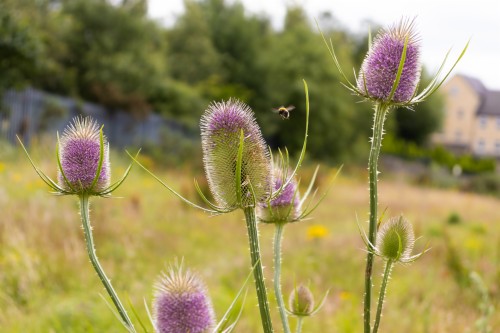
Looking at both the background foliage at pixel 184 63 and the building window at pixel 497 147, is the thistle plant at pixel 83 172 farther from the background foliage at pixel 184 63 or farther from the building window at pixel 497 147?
the building window at pixel 497 147

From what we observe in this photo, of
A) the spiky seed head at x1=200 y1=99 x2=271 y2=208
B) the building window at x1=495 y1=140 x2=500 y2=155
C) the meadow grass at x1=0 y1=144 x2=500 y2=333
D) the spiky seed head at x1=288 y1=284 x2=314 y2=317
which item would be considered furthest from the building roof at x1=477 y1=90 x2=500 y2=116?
the spiky seed head at x1=200 y1=99 x2=271 y2=208

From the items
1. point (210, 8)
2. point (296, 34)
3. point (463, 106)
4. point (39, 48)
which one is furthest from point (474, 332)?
point (463, 106)

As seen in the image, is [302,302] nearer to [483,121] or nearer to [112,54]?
[112,54]

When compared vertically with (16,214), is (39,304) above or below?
below

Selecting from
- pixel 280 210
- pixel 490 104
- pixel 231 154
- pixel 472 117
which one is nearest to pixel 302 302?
pixel 280 210

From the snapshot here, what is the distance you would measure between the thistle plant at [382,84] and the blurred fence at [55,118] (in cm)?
1182

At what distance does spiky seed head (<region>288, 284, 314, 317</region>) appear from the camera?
1.50 metres

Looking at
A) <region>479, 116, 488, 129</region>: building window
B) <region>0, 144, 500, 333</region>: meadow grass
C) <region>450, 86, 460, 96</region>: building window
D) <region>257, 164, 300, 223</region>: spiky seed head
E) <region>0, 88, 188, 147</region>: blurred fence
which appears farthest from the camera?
<region>450, 86, 460, 96</region>: building window

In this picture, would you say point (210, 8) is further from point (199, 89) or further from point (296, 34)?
point (199, 89)

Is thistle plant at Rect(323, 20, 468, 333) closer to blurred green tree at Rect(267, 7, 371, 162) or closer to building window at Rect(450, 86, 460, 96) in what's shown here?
blurred green tree at Rect(267, 7, 371, 162)

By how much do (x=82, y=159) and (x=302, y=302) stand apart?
64 centimetres

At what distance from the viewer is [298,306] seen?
1.51 metres

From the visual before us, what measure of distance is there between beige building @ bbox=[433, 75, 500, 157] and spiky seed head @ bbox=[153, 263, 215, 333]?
1942 inches

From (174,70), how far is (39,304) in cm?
2376
